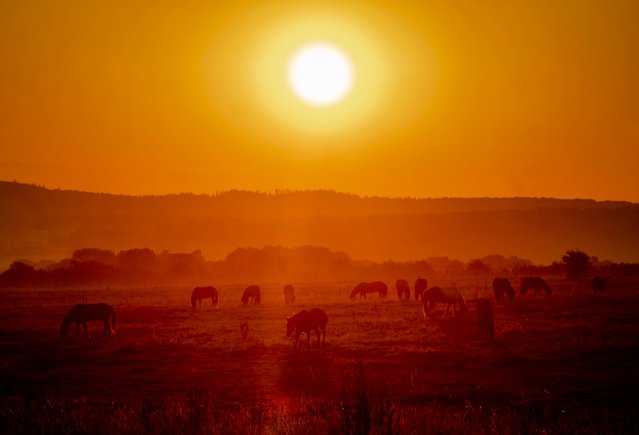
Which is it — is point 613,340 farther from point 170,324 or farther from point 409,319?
point 170,324

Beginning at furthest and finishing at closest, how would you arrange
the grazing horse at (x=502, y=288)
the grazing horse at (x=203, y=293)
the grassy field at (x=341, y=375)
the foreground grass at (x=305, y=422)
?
1. the grazing horse at (x=203, y=293)
2. the grazing horse at (x=502, y=288)
3. the grassy field at (x=341, y=375)
4. the foreground grass at (x=305, y=422)

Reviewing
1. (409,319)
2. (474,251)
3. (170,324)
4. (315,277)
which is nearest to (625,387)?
(409,319)

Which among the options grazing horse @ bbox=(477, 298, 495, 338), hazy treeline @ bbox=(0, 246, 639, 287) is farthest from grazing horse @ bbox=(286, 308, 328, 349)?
hazy treeline @ bbox=(0, 246, 639, 287)

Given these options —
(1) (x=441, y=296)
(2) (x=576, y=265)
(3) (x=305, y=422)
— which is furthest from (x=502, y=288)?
(3) (x=305, y=422)

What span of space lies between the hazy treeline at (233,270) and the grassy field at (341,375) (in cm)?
4740

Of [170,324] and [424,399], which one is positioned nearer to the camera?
[424,399]

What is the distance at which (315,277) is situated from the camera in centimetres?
10494

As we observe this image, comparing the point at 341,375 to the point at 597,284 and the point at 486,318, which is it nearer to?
the point at 486,318

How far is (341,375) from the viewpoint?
20.1 meters

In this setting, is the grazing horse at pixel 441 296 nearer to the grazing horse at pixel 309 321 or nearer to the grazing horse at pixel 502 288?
the grazing horse at pixel 502 288

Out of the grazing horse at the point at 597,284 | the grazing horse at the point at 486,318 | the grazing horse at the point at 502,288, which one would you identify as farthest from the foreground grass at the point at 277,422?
the grazing horse at the point at 597,284

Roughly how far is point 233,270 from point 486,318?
89553 mm

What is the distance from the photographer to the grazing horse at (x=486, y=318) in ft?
88.1

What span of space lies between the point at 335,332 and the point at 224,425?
746 inches
